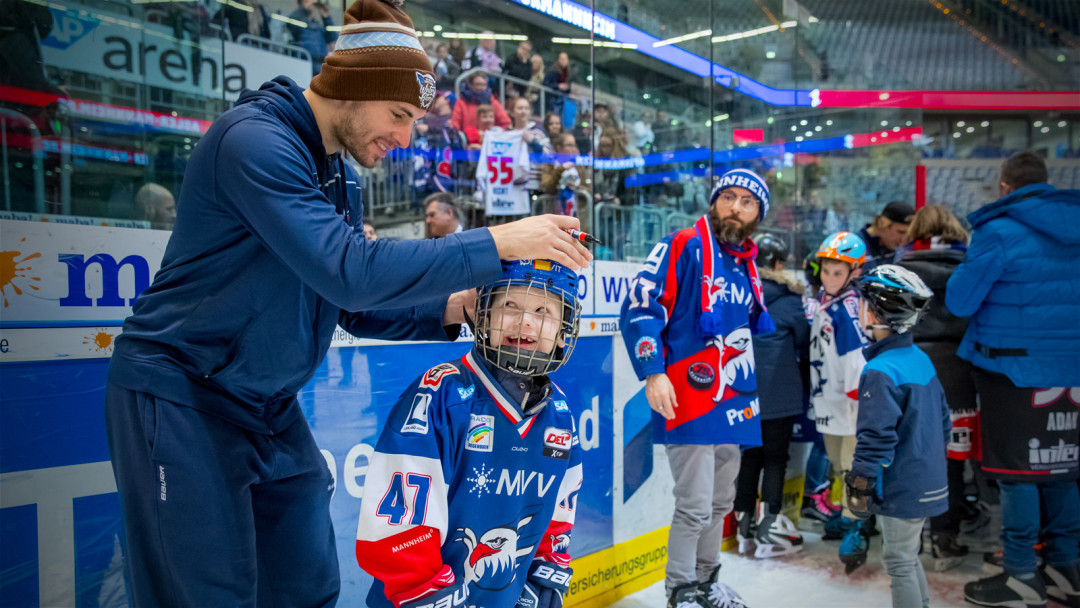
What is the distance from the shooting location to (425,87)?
1.39 metres

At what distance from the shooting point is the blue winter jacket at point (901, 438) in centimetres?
242

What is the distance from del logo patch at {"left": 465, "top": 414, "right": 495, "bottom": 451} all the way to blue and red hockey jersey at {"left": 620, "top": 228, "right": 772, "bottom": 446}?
3.57ft

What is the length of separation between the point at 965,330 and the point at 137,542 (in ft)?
12.5

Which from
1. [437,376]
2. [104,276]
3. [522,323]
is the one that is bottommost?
[437,376]

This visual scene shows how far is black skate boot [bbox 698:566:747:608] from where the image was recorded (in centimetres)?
273

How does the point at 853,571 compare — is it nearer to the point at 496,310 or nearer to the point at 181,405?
the point at 496,310

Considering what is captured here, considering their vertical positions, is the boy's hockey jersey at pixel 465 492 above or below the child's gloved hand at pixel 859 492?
above

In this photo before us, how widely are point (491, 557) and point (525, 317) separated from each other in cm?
54

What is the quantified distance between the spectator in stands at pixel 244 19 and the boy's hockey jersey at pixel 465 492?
1.62 m

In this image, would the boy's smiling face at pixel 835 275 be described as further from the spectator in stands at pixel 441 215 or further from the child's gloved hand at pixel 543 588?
the child's gloved hand at pixel 543 588

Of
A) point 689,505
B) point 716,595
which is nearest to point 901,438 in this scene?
point 689,505

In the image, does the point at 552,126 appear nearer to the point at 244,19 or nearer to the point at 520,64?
the point at 520,64

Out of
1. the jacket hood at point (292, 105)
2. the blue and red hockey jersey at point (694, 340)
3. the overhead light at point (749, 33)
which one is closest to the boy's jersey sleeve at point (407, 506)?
the jacket hood at point (292, 105)

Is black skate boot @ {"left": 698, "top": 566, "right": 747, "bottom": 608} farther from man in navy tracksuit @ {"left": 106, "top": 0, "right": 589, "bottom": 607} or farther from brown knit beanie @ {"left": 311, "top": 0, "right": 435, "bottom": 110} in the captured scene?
brown knit beanie @ {"left": 311, "top": 0, "right": 435, "bottom": 110}
